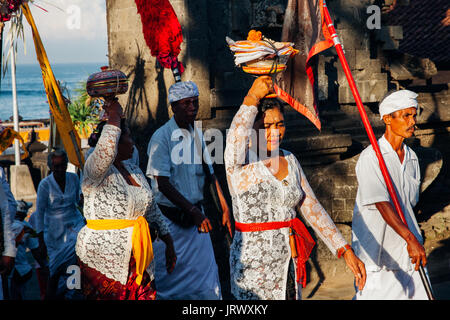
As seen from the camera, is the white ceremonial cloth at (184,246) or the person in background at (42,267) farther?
the person in background at (42,267)

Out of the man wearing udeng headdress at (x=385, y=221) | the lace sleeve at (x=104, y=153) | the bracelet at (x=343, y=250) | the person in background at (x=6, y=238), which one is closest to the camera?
the lace sleeve at (x=104, y=153)

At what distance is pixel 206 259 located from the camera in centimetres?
613

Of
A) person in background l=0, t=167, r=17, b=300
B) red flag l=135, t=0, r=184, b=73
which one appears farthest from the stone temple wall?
person in background l=0, t=167, r=17, b=300

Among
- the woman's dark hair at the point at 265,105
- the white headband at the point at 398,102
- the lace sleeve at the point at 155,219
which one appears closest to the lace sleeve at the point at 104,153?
the lace sleeve at the point at 155,219

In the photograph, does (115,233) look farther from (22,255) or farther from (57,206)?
(22,255)

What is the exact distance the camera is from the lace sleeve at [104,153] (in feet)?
14.6

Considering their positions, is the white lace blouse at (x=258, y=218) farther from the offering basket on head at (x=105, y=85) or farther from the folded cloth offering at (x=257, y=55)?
the offering basket on head at (x=105, y=85)

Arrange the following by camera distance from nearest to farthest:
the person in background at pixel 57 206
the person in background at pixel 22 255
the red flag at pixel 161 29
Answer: the red flag at pixel 161 29, the person in background at pixel 22 255, the person in background at pixel 57 206

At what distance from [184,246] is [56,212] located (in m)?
1.73

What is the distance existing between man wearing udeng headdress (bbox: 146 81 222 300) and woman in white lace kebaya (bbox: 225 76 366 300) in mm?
1401

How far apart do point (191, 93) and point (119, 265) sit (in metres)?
1.89

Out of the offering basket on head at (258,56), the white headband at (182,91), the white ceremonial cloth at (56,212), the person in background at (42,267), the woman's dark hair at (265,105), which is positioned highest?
the offering basket on head at (258,56)
